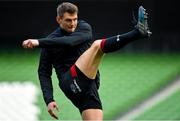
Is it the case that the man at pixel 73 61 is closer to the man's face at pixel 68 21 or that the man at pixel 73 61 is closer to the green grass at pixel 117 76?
the man's face at pixel 68 21

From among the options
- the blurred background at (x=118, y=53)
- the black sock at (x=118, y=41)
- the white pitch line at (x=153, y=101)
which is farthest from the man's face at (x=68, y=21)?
the blurred background at (x=118, y=53)

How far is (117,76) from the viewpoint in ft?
45.6

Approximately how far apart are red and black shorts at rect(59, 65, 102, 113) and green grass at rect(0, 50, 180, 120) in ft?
18.8

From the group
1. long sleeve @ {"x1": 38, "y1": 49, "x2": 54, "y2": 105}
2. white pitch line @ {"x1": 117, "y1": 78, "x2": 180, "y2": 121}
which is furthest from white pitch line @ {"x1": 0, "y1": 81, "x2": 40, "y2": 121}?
long sleeve @ {"x1": 38, "y1": 49, "x2": 54, "y2": 105}

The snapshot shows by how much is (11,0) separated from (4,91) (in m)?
2.10

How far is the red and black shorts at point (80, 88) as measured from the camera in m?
6.72

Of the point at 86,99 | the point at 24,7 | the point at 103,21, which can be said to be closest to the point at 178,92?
the point at 103,21

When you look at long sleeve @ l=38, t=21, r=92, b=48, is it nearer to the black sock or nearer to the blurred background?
the black sock

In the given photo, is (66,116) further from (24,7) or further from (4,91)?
(24,7)

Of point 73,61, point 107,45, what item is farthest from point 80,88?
point 107,45

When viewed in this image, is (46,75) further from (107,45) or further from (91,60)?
(107,45)

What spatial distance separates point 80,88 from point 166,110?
5.60m

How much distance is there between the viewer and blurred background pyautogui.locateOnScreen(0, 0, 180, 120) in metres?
13.4

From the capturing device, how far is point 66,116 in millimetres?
12609
